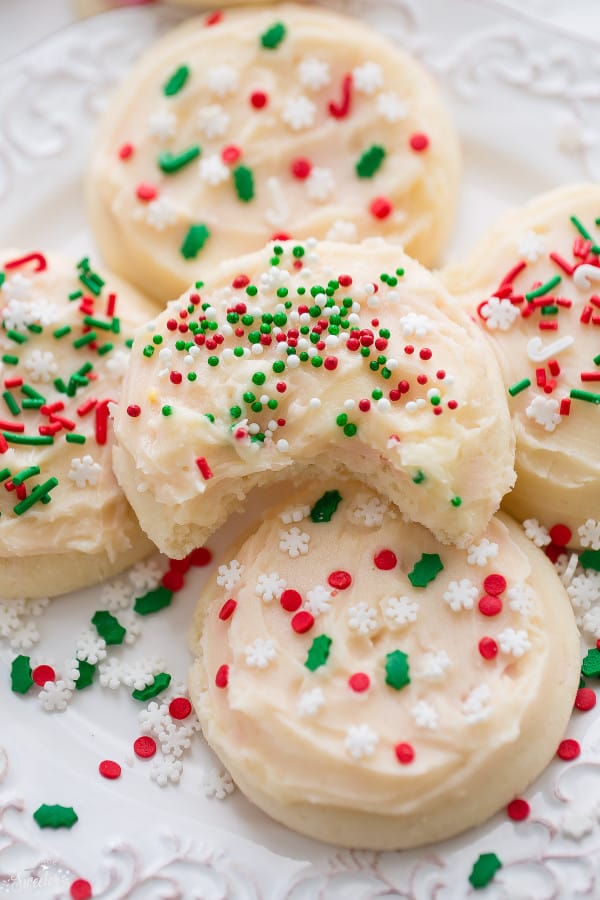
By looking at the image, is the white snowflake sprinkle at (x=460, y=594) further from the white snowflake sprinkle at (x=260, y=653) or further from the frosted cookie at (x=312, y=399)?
the white snowflake sprinkle at (x=260, y=653)

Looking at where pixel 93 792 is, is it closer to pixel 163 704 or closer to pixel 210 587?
pixel 163 704

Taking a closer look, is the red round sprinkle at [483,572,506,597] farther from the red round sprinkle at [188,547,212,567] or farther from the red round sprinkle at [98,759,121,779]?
the red round sprinkle at [98,759,121,779]

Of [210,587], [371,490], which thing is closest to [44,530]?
[210,587]

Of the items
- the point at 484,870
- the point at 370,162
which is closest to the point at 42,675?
the point at 484,870

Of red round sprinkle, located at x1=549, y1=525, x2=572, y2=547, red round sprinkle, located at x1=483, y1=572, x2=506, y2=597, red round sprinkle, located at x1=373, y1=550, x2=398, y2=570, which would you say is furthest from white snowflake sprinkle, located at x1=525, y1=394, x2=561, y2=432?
red round sprinkle, located at x1=373, y1=550, x2=398, y2=570

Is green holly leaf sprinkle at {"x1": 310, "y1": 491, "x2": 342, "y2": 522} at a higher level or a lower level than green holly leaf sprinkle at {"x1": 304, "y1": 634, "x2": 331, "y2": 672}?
higher

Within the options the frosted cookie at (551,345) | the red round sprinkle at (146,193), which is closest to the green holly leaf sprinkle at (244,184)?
the red round sprinkle at (146,193)

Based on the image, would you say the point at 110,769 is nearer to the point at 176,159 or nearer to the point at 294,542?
the point at 294,542
